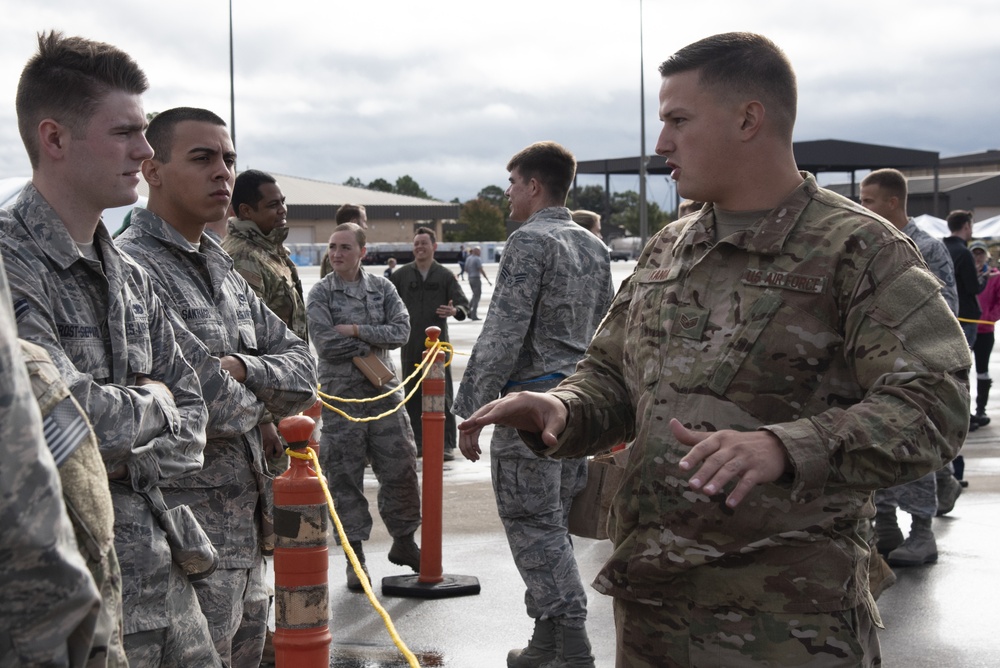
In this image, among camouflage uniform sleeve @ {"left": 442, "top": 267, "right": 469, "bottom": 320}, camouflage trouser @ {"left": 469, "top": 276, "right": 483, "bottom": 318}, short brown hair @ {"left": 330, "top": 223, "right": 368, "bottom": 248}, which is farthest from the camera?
camouflage trouser @ {"left": 469, "top": 276, "right": 483, "bottom": 318}

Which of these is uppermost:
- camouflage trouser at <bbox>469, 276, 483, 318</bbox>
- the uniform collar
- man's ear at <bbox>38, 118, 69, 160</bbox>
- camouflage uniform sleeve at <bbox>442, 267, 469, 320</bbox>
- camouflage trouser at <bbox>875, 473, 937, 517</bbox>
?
man's ear at <bbox>38, 118, 69, 160</bbox>

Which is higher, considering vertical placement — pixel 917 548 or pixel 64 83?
pixel 64 83

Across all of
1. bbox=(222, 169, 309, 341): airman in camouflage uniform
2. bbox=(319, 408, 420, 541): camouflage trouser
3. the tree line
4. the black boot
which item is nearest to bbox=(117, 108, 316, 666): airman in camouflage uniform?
bbox=(222, 169, 309, 341): airman in camouflage uniform

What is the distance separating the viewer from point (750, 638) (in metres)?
2.78

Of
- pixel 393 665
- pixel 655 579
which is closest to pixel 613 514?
pixel 655 579

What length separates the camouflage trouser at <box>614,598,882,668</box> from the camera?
8.96 feet

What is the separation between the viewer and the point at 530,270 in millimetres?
5480

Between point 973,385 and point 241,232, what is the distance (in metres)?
13.1

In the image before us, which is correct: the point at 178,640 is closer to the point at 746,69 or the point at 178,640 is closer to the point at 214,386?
the point at 214,386

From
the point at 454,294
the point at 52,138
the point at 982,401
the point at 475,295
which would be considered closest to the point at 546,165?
the point at 52,138

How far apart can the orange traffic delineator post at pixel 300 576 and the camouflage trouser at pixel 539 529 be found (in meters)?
2.13

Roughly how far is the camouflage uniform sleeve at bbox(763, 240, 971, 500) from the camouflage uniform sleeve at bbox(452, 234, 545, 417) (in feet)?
9.33

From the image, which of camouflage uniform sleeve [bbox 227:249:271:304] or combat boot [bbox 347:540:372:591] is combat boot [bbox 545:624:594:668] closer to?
combat boot [bbox 347:540:372:591]

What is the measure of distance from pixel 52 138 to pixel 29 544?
1.80 metres
